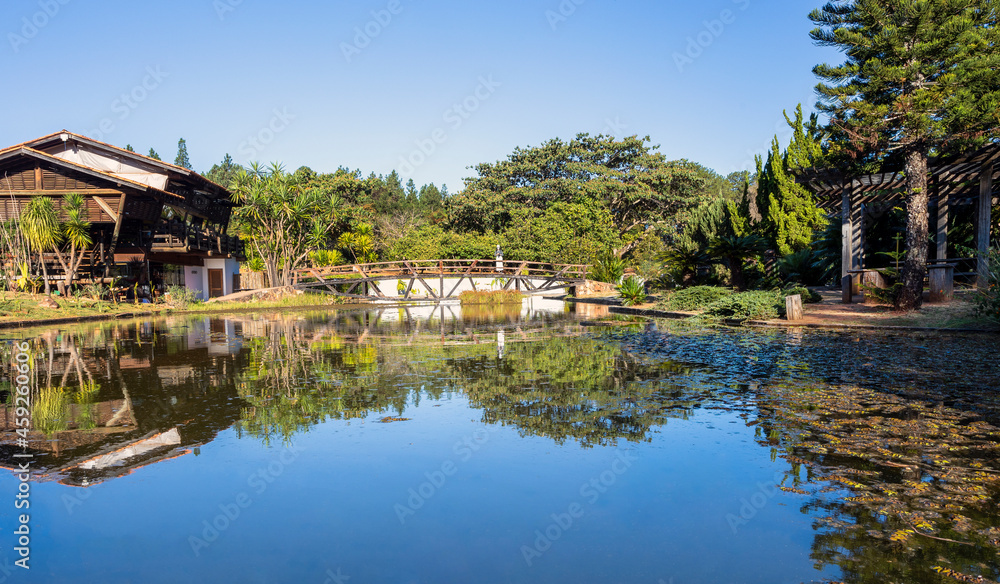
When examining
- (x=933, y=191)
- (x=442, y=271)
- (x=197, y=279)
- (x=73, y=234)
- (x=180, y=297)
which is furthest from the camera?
(x=197, y=279)

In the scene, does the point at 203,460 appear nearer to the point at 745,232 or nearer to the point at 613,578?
the point at 613,578

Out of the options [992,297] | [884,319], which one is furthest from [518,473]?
[884,319]

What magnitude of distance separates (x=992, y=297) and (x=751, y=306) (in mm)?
4929

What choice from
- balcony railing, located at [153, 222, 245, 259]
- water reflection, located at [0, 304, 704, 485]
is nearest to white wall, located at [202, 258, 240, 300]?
balcony railing, located at [153, 222, 245, 259]

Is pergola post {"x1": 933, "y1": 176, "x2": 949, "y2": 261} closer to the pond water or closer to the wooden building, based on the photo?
the pond water

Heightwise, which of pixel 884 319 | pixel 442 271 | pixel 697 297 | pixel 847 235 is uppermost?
pixel 847 235

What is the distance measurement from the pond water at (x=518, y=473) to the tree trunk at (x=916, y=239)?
234 inches

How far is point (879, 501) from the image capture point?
407 centimetres

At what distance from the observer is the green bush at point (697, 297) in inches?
753

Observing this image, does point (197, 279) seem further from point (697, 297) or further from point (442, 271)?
point (697, 297)

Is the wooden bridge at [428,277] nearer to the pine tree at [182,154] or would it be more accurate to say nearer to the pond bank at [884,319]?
the pond bank at [884,319]

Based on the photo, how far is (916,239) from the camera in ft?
50.2

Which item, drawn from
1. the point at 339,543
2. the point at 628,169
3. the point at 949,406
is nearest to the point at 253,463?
the point at 339,543

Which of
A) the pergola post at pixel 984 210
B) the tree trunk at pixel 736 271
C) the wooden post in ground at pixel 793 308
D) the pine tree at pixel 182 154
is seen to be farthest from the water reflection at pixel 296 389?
the pine tree at pixel 182 154
